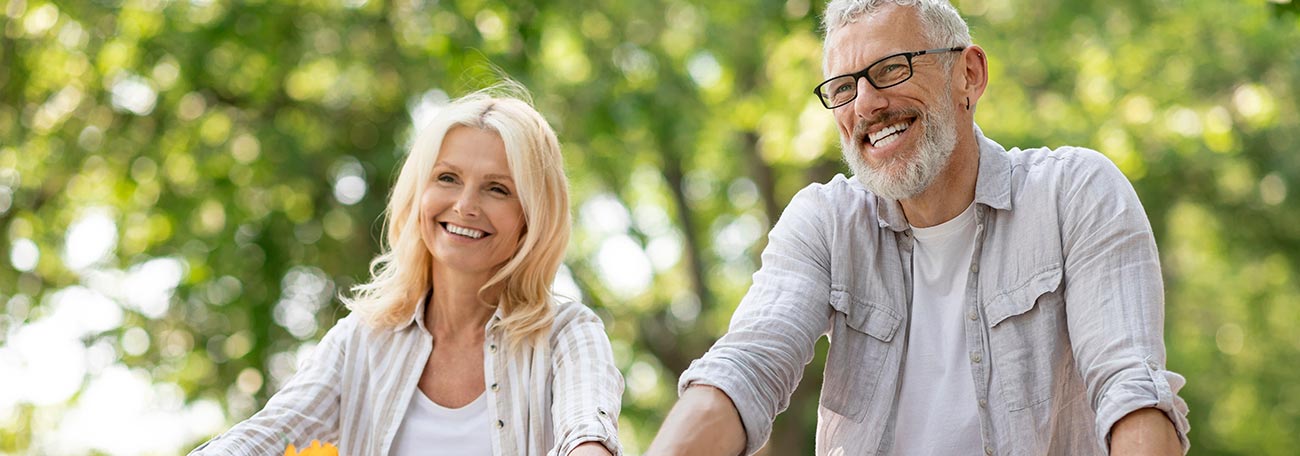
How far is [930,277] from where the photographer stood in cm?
269

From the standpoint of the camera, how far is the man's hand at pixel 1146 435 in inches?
84.6

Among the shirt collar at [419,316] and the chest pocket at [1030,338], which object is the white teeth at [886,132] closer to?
the chest pocket at [1030,338]

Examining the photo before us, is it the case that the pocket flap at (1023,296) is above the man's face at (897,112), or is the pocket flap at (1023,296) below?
below

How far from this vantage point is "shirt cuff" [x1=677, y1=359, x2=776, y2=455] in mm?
2338

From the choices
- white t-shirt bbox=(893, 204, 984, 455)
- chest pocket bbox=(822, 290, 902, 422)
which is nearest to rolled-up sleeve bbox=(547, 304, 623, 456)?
chest pocket bbox=(822, 290, 902, 422)

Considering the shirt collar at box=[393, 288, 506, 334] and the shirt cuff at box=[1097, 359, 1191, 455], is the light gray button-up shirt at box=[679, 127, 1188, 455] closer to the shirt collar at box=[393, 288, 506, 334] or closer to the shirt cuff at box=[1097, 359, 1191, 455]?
the shirt cuff at box=[1097, 359, 1191, 455]

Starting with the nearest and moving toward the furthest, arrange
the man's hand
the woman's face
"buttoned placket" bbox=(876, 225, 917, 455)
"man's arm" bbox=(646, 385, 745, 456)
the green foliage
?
the man's hand
"man's arm" bbox=(646, 385, 745, 456)
"buttoned placket" bbox=(876, 225, 917, 455)
the woman's face
the green foliage

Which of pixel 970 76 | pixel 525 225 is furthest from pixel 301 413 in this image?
pixel 970 76

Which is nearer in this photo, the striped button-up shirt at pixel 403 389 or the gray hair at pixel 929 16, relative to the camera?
the gray hair at pixel 929 16

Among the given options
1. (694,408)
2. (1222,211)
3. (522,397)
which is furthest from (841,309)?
(1222,211)

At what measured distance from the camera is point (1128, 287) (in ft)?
7.72

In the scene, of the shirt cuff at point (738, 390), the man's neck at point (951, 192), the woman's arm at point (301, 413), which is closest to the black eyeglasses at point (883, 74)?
the man's neck at point (951, 192)

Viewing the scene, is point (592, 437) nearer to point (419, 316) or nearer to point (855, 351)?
point (855, 351)

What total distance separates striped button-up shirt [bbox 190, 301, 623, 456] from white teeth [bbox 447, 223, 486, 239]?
0.18 metres
